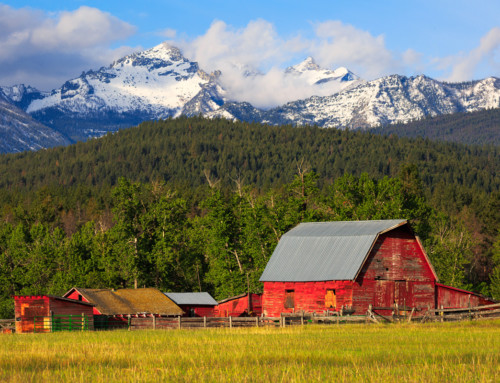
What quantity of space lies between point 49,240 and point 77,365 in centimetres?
7362

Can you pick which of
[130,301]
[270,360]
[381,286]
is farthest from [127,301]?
[270,360]

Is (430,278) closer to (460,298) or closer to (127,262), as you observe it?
(460,298)

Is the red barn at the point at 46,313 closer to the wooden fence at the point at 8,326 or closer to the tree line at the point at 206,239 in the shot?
the wooden fence at the point at 8,326

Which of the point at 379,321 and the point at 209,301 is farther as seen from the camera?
the point at 209,301

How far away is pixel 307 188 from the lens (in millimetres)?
80500

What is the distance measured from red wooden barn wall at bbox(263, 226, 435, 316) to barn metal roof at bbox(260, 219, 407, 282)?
66cm

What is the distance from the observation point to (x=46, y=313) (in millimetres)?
59375

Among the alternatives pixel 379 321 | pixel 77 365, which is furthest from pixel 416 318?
pixel 77 365

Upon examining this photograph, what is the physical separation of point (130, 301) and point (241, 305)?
11139 millimetres

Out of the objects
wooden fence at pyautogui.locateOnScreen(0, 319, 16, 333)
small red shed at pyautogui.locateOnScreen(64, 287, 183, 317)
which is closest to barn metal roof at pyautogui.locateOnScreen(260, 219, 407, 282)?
small red shed at pyautogui.locateOnScreen(64, 287, 183, 317)

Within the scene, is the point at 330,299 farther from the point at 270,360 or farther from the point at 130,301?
the point at 270,360

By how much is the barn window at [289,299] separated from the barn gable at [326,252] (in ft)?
3.50

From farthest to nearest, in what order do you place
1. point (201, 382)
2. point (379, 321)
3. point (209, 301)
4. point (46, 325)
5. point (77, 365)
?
point (209, 301) → point (46, 325) → point (379, 321) → point (77, 365) → point (201, 382)

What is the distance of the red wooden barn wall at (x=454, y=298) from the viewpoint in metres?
64.1
